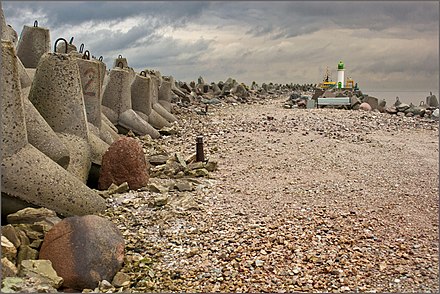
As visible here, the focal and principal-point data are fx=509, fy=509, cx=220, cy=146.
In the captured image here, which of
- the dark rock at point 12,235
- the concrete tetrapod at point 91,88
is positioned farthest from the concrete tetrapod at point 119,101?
the dark rock at point 12,235

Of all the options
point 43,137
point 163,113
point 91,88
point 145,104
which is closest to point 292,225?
point 43,137

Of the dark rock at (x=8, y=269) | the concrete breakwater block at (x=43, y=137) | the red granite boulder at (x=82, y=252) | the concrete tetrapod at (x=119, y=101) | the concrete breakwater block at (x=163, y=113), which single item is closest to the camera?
the dark rock at (x=8, y=269)

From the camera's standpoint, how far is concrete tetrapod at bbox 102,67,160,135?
8422 mm

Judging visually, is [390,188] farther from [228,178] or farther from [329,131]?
[329,131]

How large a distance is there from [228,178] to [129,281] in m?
2.52

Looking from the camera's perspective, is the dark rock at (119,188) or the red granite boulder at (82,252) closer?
the red granite boulder at (82,252)

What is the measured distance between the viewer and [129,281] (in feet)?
10.8

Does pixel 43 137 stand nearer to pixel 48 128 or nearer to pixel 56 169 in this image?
pixel 48 128

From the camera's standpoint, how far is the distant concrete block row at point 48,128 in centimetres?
376

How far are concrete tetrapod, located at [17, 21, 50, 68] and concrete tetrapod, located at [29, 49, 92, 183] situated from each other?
2.14 metres

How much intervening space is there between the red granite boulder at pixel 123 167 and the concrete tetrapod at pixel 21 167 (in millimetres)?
921

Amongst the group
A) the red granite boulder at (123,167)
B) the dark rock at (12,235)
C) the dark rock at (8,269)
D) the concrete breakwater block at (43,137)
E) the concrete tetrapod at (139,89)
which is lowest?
the dark rock at (8,269)

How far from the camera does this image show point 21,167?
12.4 ft

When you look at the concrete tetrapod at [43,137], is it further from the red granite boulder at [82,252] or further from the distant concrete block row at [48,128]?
the red granite boulder at [82,252]
